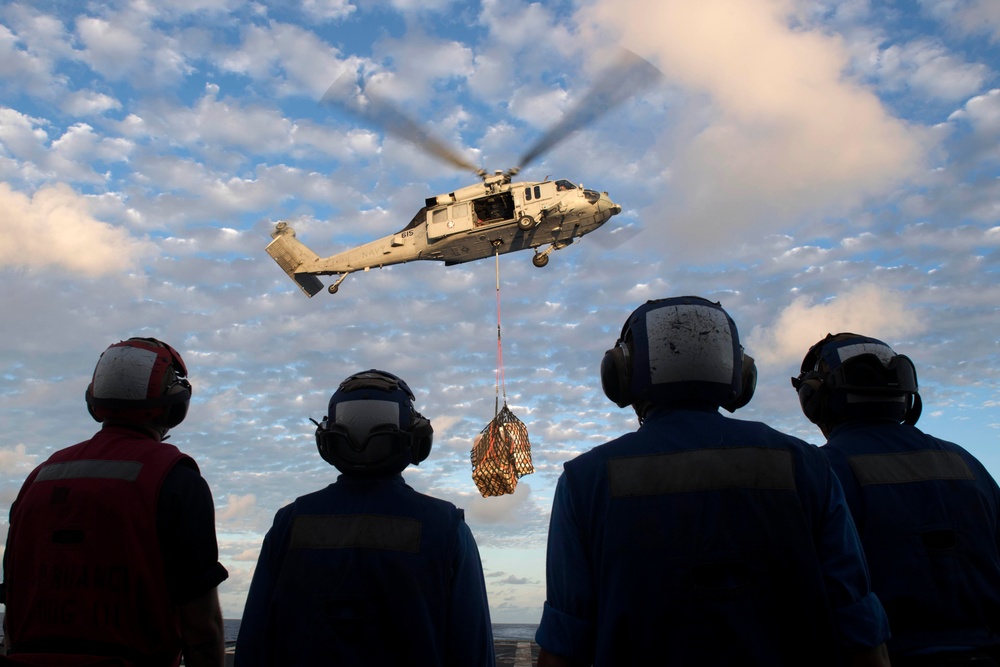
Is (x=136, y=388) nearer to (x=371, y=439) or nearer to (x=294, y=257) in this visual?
(x=371, y=439)

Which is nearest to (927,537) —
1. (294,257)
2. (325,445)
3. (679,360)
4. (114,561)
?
(679,360)

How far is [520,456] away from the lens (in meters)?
13.3

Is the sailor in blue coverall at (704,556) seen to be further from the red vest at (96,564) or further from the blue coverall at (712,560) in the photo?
the red vest at (96,564)

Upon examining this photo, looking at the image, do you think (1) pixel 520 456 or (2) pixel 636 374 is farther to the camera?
(1) pixel 520 456

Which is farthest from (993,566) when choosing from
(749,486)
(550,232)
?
(550,232)

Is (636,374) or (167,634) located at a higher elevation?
(636,374)

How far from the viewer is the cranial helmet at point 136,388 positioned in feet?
15.0

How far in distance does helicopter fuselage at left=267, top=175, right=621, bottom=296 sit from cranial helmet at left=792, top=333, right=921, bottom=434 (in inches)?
678

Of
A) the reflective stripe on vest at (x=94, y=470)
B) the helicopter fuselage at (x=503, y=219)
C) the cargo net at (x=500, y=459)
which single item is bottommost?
the reflective stripe on vest at (x=94, y=470)

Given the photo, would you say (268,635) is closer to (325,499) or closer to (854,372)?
(325,499)

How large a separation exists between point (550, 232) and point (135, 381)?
726 inches

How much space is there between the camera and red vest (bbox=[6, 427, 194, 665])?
4.01 metres

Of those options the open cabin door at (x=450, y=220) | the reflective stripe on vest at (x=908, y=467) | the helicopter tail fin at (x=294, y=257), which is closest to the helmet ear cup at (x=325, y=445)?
the reflective stripe on vest at (x=908, y=467)

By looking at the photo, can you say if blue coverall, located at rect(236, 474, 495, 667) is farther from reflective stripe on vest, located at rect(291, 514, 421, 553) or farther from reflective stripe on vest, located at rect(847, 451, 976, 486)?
reflective stripe on vest, located at rect(847, 451, 976, 486)
